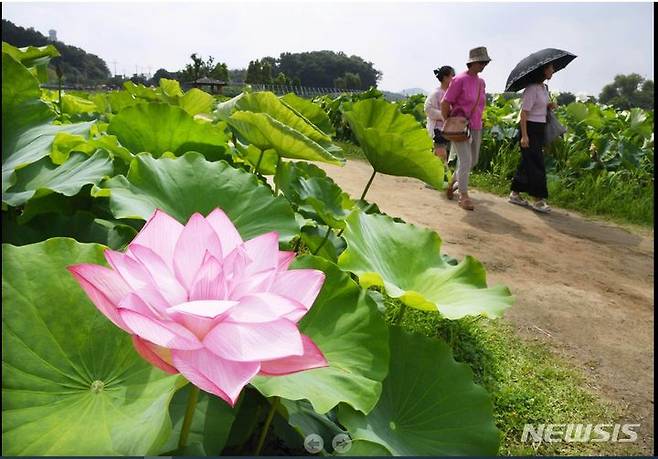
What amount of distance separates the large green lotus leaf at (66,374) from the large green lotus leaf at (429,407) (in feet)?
0.97

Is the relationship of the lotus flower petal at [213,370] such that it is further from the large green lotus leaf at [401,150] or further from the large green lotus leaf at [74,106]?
the large green lotus leaf at [74,106]

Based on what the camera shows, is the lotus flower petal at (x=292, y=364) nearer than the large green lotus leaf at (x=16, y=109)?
Yes

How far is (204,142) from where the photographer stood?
48.4 inches

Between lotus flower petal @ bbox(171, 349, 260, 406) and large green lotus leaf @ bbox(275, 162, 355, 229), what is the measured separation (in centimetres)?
85

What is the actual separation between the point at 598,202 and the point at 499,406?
357 centimetres

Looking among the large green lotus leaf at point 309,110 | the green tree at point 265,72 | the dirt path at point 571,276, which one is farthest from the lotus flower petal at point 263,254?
the green tree at point 265,72

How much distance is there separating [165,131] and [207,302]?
3.12 feet

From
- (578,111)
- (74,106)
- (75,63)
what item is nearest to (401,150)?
(74,106)

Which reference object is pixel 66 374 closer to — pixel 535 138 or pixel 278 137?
pixel 278 137

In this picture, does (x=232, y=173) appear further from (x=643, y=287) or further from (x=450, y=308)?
(x=643, y=287)

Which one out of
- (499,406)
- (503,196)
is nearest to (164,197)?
(499,406)

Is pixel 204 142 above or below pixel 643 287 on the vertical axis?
above

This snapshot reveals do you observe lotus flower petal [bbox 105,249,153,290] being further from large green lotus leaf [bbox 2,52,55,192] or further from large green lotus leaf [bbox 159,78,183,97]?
large green lotus leaf [bbox 159,78,183,97]

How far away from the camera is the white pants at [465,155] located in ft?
13.4
